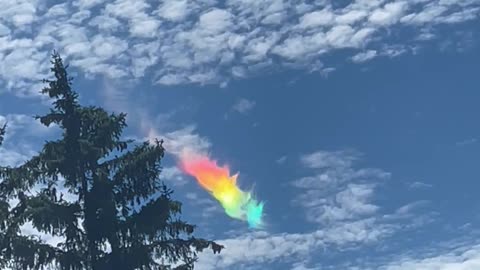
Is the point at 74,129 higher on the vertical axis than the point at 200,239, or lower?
higher

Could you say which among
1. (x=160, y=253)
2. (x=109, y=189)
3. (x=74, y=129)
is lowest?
(x=160, y=253)

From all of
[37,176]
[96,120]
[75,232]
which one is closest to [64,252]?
[75,232]

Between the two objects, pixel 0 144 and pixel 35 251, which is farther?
pixel 0 144

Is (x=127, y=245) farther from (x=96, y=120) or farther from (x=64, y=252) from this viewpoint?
(x=96, y=120)

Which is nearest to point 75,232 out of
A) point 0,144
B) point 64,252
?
point 64,252

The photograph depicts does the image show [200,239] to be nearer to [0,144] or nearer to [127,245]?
[127,245]

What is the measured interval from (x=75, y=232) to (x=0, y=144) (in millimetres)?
5782

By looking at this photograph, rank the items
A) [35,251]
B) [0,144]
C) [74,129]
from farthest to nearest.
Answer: [0,144] < [74,129] < [35,251]

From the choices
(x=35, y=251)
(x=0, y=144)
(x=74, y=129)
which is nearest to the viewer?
(x=35, y=251)

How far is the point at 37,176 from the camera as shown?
30.9 m

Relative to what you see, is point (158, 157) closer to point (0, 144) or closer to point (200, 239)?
point (200, 239)

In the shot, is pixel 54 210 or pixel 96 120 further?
pixel 96 120

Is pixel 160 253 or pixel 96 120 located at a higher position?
pixel 96 120

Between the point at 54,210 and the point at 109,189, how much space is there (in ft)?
6.82
